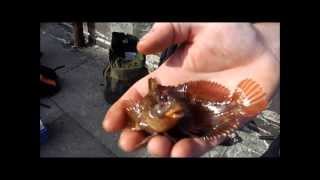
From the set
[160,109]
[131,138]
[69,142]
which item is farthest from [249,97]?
[69,142]

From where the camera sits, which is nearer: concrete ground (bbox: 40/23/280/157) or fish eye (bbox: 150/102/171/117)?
fish eye (bbox: 150/102/171/117)

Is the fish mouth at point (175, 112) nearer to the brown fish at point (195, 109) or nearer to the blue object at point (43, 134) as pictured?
the brown fish at point (195, 109)

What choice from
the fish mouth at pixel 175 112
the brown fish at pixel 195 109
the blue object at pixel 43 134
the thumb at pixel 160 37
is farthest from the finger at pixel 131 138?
the blue object at pixel 43 134

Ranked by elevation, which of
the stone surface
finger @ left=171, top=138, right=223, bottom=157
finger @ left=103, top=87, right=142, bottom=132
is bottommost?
the stone surface

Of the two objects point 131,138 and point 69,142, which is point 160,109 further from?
point 69,142

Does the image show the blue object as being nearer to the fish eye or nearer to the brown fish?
the brown fish

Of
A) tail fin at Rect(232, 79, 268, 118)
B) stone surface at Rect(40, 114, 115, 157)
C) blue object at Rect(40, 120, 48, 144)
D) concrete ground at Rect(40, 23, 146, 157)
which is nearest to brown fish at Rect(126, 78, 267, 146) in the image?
tail fin at Rect(232, 79, 268, 118)
